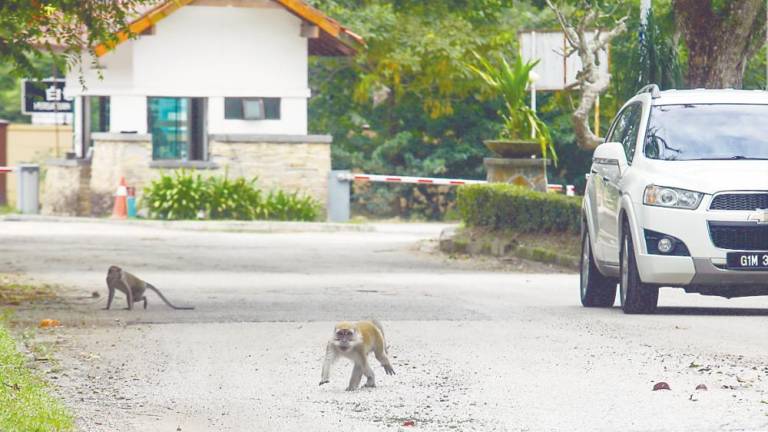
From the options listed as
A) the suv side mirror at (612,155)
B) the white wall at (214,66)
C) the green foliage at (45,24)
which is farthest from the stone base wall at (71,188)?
the suv side mirror at (612,155)

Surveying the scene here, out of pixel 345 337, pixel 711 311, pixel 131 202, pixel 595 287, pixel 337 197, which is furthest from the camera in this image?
pixel 337 197

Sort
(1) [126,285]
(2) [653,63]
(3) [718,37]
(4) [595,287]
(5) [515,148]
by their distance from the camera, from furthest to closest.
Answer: (5) [515,148]
(2) [653,63]
(3) [718,37]
(4) [595,287]
(1) [126,285]

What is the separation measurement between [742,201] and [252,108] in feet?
87.2

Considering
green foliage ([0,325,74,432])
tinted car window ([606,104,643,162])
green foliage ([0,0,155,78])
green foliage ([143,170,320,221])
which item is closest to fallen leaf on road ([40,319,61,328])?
green foliage ([0,325,74,432])

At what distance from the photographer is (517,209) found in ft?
83.2

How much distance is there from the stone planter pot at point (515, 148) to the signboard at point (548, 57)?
980 centimetres

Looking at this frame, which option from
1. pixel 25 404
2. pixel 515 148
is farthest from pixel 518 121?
pixel 25 404

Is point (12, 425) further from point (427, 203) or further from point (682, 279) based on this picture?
point (427, 203)

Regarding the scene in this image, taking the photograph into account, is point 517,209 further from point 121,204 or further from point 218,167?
point 218,167

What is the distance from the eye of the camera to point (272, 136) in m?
39.4

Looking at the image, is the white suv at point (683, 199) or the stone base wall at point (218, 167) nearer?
the white suv at point (683, 199)

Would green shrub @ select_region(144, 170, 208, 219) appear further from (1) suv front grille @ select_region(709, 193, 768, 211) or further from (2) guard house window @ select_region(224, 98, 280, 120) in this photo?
(1) suv front grille @ select_region(709, 193, 768, 211)

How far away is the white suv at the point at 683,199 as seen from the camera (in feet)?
45.9

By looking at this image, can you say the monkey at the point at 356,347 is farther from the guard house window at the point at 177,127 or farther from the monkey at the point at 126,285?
the guard house window at the point at 177,127
